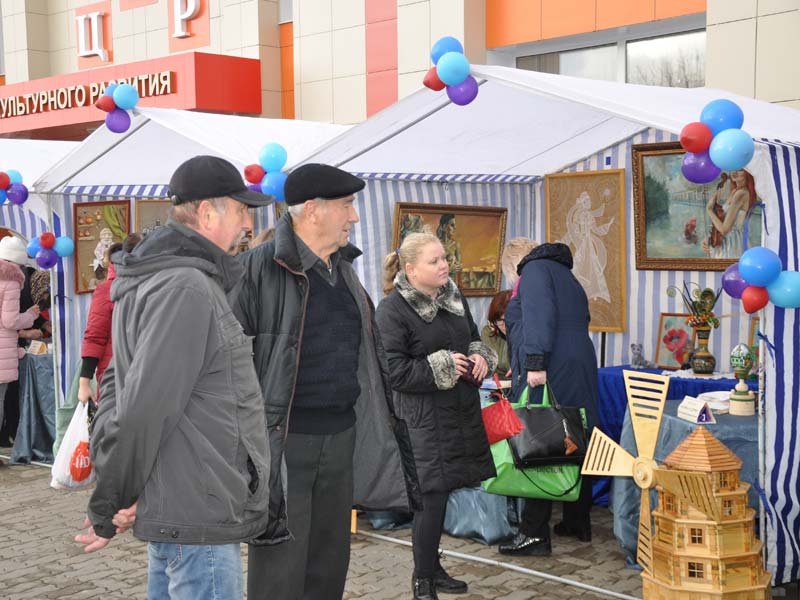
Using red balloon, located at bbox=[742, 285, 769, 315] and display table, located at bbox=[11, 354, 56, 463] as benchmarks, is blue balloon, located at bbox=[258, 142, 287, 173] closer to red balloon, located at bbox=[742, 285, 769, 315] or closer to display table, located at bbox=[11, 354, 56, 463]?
red balloon, located at bbox=[742, 285, 769, 315]

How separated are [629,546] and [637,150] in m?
3.19

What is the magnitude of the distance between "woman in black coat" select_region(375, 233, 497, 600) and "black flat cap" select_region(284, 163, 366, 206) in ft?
4.03

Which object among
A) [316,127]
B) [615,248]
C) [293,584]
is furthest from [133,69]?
[293,584]

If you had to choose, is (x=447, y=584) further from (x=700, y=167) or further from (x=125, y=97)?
(x=125, y=97)

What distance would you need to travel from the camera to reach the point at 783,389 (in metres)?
4.59

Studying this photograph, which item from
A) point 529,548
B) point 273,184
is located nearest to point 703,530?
point 529,548

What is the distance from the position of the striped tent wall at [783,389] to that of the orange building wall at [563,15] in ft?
18.3

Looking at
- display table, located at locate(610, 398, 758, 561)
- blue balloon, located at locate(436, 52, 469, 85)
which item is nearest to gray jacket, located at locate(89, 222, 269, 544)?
blue balloon, located at locate(436, 52, 469, 85)

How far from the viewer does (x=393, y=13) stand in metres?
12.9

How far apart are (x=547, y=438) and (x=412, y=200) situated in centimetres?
264

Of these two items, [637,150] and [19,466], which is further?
[19,466]

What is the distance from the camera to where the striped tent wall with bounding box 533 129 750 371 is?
7.05 meters

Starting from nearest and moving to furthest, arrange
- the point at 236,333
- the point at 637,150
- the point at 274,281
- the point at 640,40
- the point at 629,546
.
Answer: the point at 236,333
the point at 274,281
the point at 629,546
the point at 637,150
the point at 640,40

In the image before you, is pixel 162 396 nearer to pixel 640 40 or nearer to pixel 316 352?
pixel 316 352
